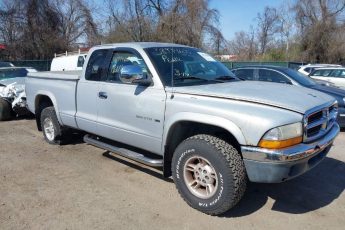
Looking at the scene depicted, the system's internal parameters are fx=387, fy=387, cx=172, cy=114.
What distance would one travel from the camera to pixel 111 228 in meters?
3.95

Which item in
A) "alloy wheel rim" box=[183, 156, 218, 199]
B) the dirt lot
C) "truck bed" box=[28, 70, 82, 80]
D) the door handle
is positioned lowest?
the dirt lot

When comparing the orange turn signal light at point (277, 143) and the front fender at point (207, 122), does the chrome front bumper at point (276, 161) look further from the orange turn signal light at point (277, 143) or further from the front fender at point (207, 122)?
the front fender at point (207, 122)

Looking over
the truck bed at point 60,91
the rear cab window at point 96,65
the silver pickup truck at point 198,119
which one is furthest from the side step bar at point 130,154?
the rear cab window at point 96,65

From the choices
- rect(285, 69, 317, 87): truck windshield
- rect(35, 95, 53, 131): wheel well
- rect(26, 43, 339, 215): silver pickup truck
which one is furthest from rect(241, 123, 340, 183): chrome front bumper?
rect(285, 69, 317, 87): truck windshield

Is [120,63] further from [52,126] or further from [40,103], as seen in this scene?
[40,103]

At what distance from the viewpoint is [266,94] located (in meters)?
4.17

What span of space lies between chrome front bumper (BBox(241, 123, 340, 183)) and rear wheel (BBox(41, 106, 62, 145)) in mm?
4094

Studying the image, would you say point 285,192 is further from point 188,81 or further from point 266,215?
point 188,81

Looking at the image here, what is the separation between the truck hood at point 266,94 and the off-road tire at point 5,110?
7175mm

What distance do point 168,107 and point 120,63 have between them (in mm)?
1376

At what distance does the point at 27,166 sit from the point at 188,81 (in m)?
2.95

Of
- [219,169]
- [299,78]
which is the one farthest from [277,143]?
[299,78]

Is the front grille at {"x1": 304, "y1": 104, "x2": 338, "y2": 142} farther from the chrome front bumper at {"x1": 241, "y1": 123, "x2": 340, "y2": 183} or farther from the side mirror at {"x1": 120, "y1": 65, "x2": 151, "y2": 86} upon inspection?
the side mirror at {"x1": 120, "y1": 65, "x2": 151, "y2": 86}

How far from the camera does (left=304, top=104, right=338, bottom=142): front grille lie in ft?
12.8
